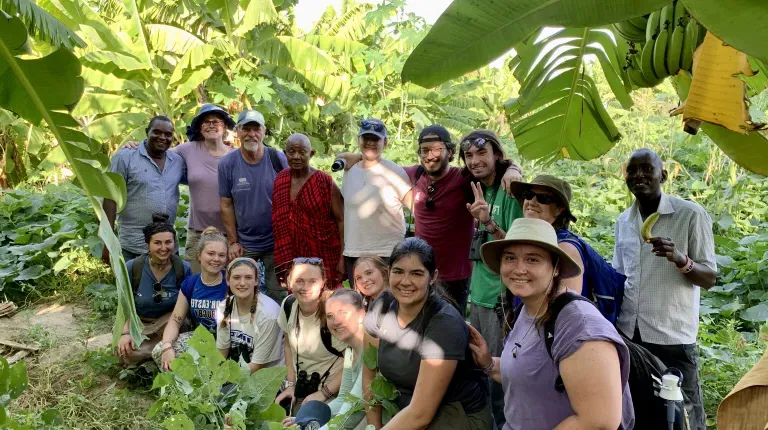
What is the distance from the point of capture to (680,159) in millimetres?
6137

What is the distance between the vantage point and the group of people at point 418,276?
5.51ft

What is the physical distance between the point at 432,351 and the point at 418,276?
0.89ft

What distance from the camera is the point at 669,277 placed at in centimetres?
233

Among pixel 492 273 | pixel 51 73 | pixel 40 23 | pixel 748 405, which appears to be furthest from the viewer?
pixel 492 273

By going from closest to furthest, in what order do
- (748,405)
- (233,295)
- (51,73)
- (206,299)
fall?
(748,405) < (51,73) < (233,295) < (206,299)

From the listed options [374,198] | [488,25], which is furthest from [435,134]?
[488,25]

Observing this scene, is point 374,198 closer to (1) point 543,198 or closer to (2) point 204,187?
(2) point 204,187

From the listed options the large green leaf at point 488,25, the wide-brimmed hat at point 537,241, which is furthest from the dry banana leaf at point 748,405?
the wide-brimmed hat at point 537,241

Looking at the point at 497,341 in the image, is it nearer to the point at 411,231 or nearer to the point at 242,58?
the point at 411,231

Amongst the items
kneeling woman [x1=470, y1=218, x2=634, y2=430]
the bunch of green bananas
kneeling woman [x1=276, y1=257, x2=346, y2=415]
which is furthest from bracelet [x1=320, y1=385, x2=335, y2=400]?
the bunch of green bananas

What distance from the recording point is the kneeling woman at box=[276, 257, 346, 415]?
118 inches

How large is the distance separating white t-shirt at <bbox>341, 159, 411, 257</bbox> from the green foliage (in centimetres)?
129

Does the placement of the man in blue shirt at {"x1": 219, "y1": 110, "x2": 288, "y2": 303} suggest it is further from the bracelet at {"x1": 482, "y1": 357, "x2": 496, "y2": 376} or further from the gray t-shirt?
the bracelet at {"x1": 482, "y1": 357, "x2": 496, "y2": 376}

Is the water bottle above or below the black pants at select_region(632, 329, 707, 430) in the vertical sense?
above
